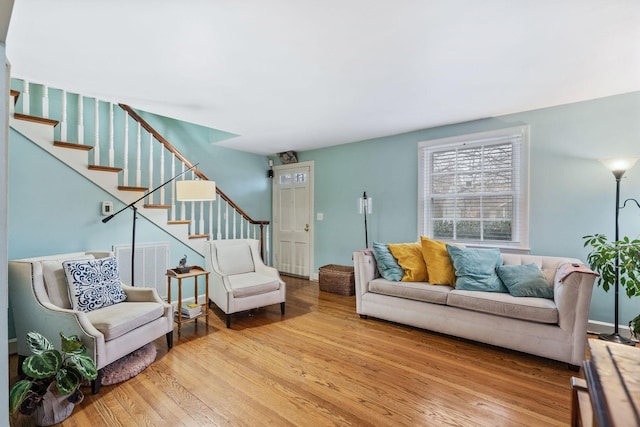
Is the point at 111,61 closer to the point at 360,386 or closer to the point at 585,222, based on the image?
the point at 360,386

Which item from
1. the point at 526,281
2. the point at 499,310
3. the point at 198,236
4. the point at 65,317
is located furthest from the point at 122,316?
the point at 526,281

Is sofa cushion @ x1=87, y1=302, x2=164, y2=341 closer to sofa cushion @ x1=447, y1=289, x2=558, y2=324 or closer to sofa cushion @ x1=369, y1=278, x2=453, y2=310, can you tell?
sofa cushion @ x1=369, y1=278, x2=453, y2=310

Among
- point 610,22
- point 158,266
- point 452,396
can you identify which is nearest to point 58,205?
point 158,266

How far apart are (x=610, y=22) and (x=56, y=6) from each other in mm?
3202

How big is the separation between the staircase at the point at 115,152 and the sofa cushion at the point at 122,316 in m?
1.24

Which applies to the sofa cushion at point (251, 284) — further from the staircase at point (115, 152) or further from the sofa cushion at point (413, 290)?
the sofa cushion at point (413, 290)

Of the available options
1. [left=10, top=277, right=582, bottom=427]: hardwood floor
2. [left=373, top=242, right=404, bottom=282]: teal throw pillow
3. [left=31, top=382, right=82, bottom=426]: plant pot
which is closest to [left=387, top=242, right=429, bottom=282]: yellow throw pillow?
[left=373, top=242, right=404, bottom=282]: teal throw pillow

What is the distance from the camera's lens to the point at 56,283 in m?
2.25

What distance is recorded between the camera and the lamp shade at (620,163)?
8.36 feet

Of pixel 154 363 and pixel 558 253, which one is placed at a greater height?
pixel 558 253

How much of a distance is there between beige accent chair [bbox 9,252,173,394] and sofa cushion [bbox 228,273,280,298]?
821 mm

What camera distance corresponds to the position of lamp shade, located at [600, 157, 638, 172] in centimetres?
255

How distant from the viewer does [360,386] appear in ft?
6.64

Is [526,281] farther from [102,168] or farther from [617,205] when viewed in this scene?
[102,168]
